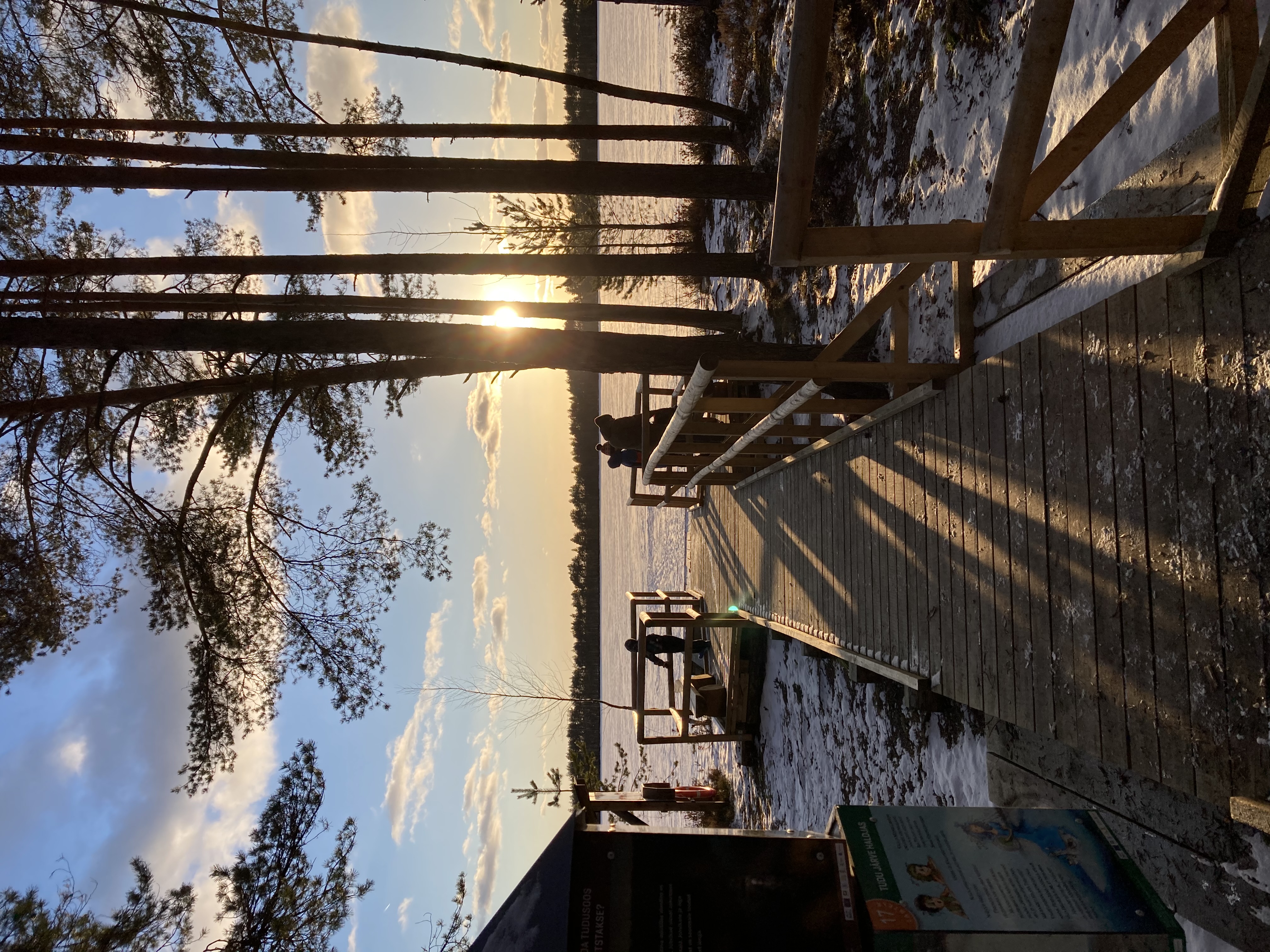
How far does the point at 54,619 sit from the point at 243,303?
389 centimetres

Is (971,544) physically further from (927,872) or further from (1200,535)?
(927,872)

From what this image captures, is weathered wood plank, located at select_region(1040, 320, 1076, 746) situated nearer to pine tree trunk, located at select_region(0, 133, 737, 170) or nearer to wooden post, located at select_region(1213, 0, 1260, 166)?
wooden post, located at select_region(1213, 0, 1260, 166)

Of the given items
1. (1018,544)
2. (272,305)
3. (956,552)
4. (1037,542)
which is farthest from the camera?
(272,305)

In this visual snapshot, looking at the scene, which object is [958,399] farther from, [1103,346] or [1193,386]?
[1193,386]

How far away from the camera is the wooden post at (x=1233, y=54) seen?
298 cm

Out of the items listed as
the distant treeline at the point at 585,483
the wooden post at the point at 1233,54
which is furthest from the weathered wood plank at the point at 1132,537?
the distant treeline at the point at 585,483

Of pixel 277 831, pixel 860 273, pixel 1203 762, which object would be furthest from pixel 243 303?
pixel 1203 762

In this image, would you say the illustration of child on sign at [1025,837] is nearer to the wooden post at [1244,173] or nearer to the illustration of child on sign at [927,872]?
the illustration of child on sign at [927,872]

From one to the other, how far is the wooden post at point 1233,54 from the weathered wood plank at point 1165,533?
70 centimetres

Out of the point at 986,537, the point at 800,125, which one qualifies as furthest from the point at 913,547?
the point at 800,125

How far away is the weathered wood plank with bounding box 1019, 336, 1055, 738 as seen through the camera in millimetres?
3793

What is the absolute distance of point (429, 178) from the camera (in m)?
7.78

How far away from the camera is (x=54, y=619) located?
766cm

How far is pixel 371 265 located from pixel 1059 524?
6775mm
